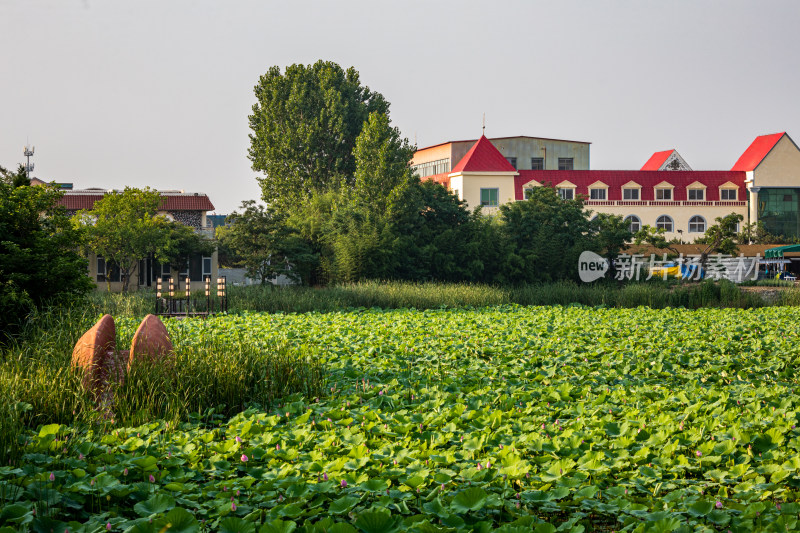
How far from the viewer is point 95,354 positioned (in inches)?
282

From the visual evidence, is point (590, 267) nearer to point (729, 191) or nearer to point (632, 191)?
point (632, 191)

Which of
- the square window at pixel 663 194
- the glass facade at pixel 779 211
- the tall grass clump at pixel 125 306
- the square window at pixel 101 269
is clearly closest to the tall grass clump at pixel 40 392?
the tall grass clump at pixel 125 306

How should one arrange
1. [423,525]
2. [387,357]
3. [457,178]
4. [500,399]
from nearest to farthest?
1. [423,525]
2. [500,399]
3. [387,357]
4. [457,178]

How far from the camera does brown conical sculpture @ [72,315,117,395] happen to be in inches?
271

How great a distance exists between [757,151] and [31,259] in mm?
54400

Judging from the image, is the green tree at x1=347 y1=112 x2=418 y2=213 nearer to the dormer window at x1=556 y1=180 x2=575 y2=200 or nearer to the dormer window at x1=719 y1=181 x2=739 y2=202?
the dormer window at x1=556 y1=180 x2=575 y2=200

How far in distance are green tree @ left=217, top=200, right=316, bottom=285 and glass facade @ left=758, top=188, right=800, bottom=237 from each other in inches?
1537

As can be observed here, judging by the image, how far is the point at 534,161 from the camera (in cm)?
5578

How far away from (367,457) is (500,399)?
97.3 inches

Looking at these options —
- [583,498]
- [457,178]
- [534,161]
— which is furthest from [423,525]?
[534,161]

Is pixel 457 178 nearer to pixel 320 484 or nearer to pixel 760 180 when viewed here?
pixel 760 180

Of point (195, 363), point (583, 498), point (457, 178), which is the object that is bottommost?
point (583, 498)

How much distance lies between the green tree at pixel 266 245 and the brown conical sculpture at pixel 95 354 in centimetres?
1909

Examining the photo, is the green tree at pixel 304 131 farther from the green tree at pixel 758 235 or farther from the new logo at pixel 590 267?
the green tree at pixel 758 235
